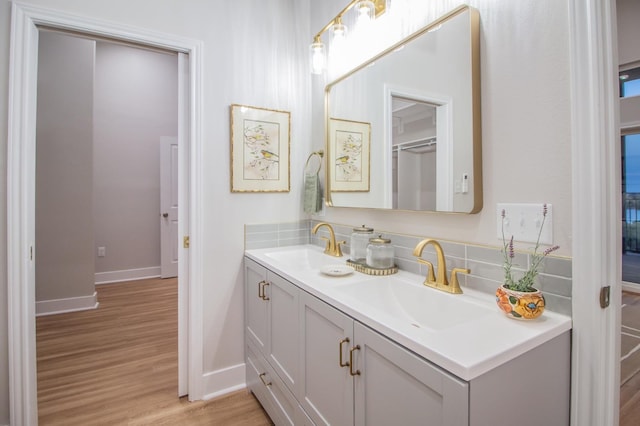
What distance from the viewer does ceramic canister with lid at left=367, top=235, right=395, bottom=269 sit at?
154 centimetres

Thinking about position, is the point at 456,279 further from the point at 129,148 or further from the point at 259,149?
the point at 129,148

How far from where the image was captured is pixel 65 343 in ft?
8.77

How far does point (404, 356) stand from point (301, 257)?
132 cm

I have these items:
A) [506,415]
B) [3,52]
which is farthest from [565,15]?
[3,52]

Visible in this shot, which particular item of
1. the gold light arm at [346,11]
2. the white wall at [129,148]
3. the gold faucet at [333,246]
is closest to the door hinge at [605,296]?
the gold faucet at [333,246]

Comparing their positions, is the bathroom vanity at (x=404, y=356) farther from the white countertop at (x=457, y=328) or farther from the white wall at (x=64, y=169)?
the white wall at (x=64, y=169)

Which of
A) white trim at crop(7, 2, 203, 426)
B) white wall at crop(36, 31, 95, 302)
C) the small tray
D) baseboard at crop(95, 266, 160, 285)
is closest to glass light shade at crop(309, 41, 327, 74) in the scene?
white trim at crop(7, 2, 203, 426)

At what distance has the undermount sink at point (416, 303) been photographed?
112 centimetres

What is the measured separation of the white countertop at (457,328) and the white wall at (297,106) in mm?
249

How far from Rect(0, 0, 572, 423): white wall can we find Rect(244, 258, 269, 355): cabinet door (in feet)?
0.32

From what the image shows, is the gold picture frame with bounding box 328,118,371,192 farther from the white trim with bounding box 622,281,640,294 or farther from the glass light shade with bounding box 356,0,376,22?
the white trim with bounding box 622,281,640,294

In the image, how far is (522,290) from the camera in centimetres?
96

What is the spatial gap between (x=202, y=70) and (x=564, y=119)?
181 cm

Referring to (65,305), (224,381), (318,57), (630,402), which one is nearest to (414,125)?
(318,57)
